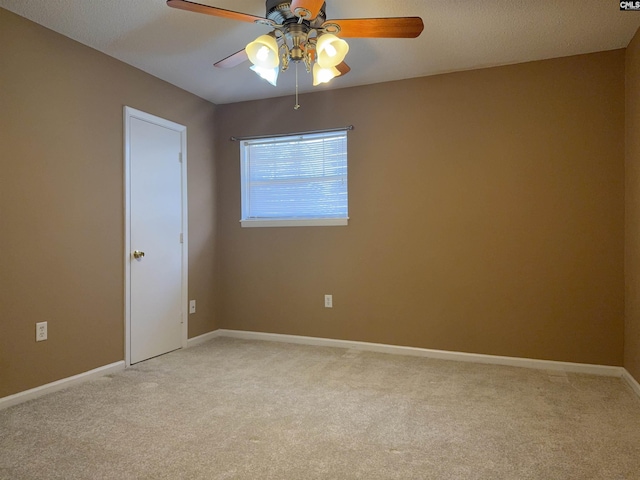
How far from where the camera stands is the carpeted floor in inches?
73.8

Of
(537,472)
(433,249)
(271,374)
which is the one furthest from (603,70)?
(271,374)

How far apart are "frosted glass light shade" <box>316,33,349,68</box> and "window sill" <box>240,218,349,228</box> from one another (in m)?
1.93

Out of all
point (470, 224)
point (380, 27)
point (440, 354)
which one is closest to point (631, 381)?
point (440, 354)

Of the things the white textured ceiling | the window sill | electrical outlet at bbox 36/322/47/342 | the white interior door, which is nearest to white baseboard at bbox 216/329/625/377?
the white interior door

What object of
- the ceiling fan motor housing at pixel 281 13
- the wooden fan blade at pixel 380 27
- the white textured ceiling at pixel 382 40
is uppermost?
the white textured ceiling at pixel 382 40

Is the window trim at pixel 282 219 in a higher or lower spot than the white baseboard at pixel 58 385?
higher

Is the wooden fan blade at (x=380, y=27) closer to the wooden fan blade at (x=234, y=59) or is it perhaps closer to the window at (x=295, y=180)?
the wooden fan blade at (x=234, y=59)

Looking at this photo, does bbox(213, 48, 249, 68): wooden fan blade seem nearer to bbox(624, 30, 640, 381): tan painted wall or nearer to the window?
the window

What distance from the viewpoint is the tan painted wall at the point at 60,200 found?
260 centimetres

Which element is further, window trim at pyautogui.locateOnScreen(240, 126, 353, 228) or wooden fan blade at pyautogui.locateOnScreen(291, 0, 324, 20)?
window trim at pyautogui.locateOnScreen(240, 126, 353, 228)

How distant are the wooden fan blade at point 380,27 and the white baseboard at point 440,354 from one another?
259cm

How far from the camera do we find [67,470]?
73.3 inches

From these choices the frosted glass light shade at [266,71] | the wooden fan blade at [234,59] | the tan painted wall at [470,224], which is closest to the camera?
the frosted glass light shade at [266,71]

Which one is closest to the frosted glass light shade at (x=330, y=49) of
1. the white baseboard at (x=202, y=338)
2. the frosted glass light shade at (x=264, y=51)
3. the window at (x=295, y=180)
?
the frosted glass light shade at (x=264, y=51)
